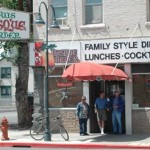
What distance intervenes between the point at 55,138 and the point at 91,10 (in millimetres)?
6006

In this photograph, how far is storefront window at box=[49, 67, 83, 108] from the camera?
22.4 meters

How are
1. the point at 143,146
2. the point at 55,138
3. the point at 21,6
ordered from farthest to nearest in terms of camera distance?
Answer: 1. the point at 21,6
2. the point at 55,138
3. the point at 143,146

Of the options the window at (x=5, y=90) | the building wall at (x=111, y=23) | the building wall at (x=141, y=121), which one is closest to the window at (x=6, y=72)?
the window at (x=5, y=90)

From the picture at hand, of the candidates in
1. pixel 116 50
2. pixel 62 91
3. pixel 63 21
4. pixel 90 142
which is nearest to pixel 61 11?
pixel 63 21

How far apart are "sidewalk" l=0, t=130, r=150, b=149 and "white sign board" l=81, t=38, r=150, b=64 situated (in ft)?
10.8

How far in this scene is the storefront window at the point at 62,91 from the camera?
2239cm

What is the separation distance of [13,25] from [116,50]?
463 cm

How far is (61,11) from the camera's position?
2269 centimetres

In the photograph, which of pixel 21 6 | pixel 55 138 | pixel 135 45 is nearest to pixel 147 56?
pixel 135 45

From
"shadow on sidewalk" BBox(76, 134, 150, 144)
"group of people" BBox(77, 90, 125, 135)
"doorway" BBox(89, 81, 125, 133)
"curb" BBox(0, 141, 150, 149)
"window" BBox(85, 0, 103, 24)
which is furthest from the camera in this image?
"doorway" BBox(89, 81, 125, 133)

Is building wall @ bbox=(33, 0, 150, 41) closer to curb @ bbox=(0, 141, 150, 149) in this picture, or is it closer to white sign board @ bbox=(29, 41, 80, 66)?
white sign board @ bbox=(29, 41, 80, 66)

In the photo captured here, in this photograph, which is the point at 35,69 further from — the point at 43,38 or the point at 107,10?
the point at 107,10

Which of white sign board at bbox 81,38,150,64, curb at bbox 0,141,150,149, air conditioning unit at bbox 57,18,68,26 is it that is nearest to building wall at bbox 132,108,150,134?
white sign board at bbox 81,38,150,64

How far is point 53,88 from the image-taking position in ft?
74.8
